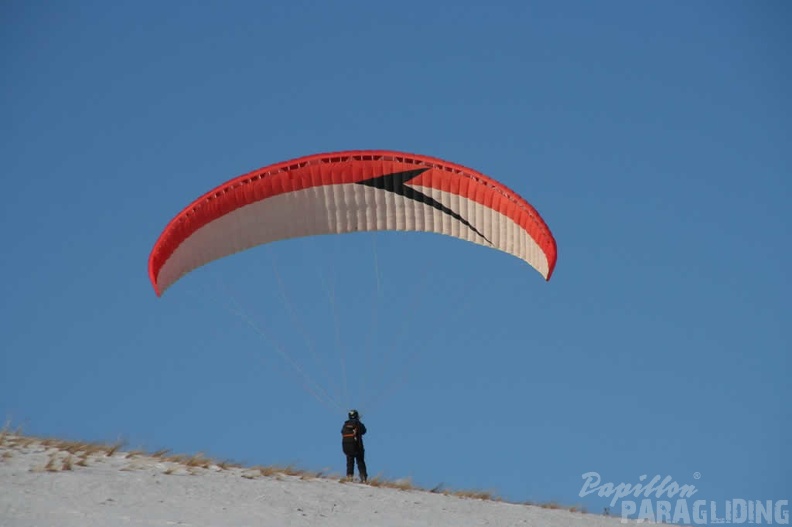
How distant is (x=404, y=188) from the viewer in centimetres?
2511

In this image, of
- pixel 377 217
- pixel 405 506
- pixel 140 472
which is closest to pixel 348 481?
pixel 405 506

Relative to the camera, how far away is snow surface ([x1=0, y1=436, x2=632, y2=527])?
18109 millimetres

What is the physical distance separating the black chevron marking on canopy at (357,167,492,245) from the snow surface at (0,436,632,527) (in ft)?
19.2

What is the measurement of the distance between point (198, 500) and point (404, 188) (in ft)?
27.6

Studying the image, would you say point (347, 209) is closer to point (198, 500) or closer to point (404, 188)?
point (404, 188)

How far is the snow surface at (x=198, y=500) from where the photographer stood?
18.1m

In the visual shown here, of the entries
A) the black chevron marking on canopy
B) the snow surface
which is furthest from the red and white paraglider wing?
the snow surface

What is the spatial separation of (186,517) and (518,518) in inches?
246

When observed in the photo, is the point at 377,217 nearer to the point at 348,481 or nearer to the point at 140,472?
the point at 348,481

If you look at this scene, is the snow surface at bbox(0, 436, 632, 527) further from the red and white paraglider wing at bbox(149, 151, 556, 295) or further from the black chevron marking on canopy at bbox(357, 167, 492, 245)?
the black chevron marking on canopy at bbox(357, 167, 492, 245)

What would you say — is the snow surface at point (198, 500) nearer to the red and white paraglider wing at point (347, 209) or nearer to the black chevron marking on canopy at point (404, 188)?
the red and white paraglider wing at point (347, 209)

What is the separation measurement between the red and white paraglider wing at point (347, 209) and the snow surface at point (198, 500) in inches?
185

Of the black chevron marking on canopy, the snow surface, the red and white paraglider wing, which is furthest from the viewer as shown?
the black chevron marking on canopy

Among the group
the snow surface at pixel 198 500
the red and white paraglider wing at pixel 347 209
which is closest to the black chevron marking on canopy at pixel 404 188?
the red and white paraglider wing at pixel 347 209
